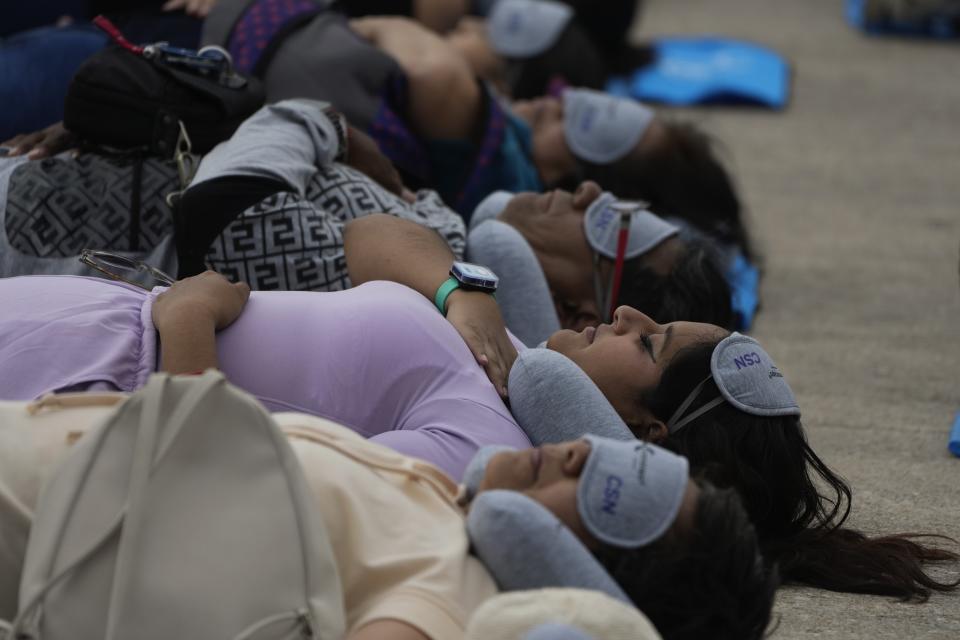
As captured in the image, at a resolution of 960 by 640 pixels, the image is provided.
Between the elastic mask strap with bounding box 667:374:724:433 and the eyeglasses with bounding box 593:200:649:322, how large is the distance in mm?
888

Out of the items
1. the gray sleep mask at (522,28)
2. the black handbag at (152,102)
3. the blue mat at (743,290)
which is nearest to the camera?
the black handbag at (152,102)

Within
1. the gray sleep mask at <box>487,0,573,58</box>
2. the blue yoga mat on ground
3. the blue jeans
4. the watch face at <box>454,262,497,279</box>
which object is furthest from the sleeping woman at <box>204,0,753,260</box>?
the blue yoga mat on ground

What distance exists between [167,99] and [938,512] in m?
2.05

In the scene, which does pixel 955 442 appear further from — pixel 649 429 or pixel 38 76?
pixel 38 76

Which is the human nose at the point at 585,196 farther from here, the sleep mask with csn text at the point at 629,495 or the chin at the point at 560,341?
the sleep mask with csn text at the point at 629,495

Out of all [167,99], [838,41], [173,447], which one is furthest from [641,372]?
[838,41]

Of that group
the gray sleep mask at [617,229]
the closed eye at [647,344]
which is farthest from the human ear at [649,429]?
the gray sleep mask at [617,229]

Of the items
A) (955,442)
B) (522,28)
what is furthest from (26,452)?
(522,28)

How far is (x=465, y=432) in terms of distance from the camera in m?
2.35

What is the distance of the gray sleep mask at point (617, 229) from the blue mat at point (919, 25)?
546cm

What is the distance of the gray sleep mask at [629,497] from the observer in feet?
6.49

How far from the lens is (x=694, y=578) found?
1968 mm

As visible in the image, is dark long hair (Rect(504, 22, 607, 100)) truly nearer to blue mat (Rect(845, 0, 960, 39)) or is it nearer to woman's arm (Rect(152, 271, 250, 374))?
woman's arm (Rect(152, 271, 250, 374))

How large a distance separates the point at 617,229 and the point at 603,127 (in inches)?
41.9
